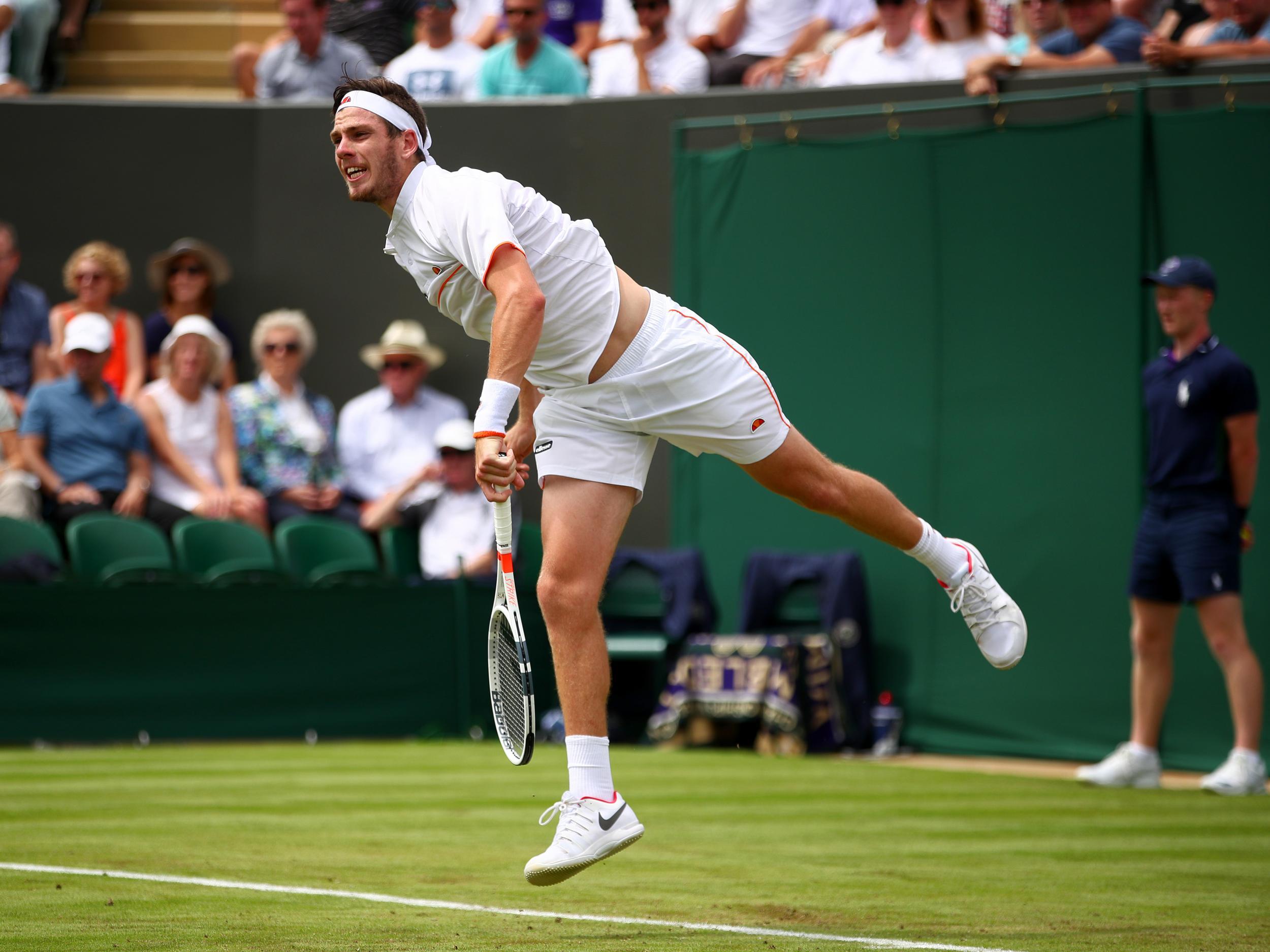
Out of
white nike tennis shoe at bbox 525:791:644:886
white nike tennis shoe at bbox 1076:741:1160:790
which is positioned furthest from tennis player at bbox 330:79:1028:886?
white nike tennis shoe at bbox 1076:741:1160:790

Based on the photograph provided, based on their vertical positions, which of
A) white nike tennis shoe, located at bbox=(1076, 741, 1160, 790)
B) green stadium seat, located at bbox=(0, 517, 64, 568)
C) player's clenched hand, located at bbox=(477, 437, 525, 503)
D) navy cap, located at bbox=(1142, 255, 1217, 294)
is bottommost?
white nike tennis shoe, located at bbox=(1076, 741, 1160, 790)

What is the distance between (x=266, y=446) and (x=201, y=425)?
1.58 feet

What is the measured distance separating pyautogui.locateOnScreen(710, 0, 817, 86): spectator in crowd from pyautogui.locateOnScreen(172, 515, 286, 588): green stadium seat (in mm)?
4809

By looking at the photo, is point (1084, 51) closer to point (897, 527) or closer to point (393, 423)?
point (393, 423)

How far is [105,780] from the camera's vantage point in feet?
27.9

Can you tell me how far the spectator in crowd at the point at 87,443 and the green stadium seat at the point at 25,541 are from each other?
396 millimetres

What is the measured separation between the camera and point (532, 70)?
13148 millimetres

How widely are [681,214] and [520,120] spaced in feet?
5.02

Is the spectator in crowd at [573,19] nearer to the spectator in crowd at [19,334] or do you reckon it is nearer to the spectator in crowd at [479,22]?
the spectator in crowd at [479,22]

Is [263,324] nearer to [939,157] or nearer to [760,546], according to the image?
[760,546]

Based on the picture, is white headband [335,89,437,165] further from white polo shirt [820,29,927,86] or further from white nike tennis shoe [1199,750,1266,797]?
white polo shirt [820,29,927,86]

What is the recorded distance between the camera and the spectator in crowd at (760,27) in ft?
43.2

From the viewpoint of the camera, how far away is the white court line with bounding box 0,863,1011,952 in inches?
180

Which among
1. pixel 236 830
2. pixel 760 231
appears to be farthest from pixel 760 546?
pixel 236 830
